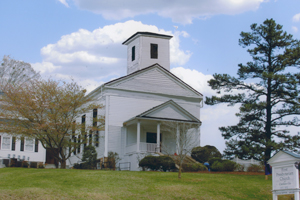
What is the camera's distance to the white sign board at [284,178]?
16.3m

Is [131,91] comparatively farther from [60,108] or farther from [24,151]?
[24,151]

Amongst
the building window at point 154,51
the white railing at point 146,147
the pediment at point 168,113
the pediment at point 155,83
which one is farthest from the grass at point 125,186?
the building window at point 154,51

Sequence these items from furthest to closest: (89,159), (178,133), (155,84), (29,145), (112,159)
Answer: (29,145), (155,84), (112,159), (89,159), (178,133)

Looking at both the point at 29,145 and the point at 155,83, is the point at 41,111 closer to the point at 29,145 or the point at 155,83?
the point at 155,83

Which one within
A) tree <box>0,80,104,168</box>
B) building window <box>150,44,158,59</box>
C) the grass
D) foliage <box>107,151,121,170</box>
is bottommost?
the grass

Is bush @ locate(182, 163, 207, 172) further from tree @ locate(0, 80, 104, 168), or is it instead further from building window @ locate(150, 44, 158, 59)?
building window @ locate(150, 44, 158, 59)

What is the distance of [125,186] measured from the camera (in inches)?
819

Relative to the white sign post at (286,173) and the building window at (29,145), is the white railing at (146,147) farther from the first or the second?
the white sign post at (286,173)

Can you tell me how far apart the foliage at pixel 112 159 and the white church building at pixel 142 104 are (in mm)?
533

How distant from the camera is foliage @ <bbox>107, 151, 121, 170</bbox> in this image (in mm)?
33062

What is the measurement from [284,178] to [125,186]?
304 inches

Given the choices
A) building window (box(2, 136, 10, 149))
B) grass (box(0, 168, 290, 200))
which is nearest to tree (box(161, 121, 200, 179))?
grass (box(0, 168, 290, 200))

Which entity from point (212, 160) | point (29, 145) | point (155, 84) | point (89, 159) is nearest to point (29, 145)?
point (29, 145)

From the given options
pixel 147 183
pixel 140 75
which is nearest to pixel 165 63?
pixel 140 75
